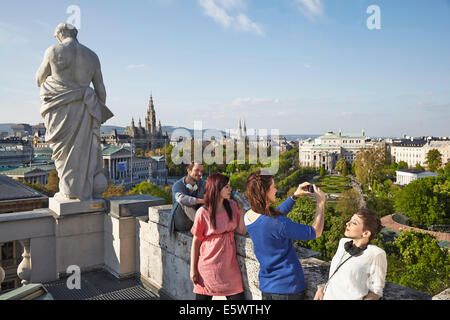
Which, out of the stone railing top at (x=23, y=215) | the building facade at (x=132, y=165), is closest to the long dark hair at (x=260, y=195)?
the stone railing top at (x=23, y=215)

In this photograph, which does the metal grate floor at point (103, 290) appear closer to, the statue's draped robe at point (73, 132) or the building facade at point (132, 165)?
the statue's draped robe at point (73, 132)

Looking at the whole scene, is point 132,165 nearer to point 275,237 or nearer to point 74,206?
point 74,206

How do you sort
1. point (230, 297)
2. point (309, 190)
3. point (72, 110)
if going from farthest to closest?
point (72, 110)
point (230, 297)
point (309, 190)

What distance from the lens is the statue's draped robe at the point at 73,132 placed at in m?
5.06

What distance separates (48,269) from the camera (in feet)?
16.9

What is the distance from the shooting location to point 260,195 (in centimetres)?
282

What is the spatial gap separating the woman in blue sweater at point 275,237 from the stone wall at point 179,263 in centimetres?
22

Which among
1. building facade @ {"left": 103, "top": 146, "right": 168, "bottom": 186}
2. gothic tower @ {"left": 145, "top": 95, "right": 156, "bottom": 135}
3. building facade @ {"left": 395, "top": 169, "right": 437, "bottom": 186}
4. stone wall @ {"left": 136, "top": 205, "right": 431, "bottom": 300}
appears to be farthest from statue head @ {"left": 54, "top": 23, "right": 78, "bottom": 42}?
gothic tower @ {"left": 145, "top": 95, "right": 156, "bottom": 135}

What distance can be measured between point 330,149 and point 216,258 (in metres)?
110

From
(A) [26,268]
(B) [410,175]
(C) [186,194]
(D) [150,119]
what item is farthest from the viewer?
(D) [150,119]

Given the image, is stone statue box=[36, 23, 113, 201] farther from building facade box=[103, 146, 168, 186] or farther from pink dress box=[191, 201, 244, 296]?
building facade box=[103, 146, 168, 186]

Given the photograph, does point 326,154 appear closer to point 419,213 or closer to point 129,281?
point 419,213

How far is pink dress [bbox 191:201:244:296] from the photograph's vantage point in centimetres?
315

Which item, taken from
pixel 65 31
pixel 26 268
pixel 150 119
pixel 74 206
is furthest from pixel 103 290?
pixel 150 119
